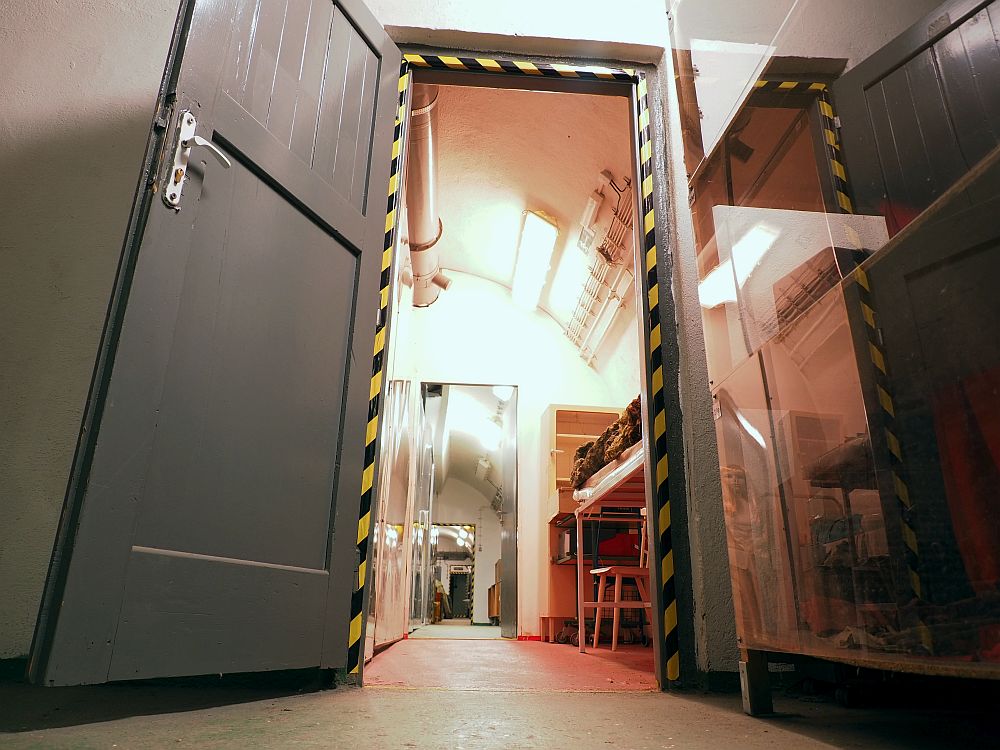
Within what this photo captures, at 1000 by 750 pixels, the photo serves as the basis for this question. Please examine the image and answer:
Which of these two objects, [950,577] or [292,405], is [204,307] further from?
[950,577]

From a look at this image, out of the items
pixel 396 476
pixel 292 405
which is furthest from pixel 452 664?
pixel 292 405

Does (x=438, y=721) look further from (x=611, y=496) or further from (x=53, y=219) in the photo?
(x=611, y=496)

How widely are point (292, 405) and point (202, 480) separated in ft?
1.29

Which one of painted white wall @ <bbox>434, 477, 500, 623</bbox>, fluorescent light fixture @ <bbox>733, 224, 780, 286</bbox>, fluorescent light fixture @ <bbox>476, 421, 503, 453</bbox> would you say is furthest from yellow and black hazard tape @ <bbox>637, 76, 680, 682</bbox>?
painted white wall @ <bbox>434, 477, 500, 623</bbox>

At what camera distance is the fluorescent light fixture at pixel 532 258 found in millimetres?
5609

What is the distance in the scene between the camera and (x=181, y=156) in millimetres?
1685

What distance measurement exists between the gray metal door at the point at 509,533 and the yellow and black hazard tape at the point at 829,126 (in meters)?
5.37

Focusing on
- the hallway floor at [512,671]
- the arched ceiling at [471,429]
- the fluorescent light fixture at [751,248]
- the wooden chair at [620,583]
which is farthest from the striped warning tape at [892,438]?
the arched ceiling at [471,429]

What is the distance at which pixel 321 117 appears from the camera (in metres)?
2.31

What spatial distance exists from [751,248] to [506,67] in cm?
182

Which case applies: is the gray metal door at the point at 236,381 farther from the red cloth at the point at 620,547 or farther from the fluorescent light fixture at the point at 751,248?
the red cloth at the point at 620,547

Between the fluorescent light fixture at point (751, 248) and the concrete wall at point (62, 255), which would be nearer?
the fluorescent light fixture at point (751, 248)

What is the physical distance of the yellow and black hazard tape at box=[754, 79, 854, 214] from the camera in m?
1.38

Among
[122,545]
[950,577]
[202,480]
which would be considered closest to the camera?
[950,577]
